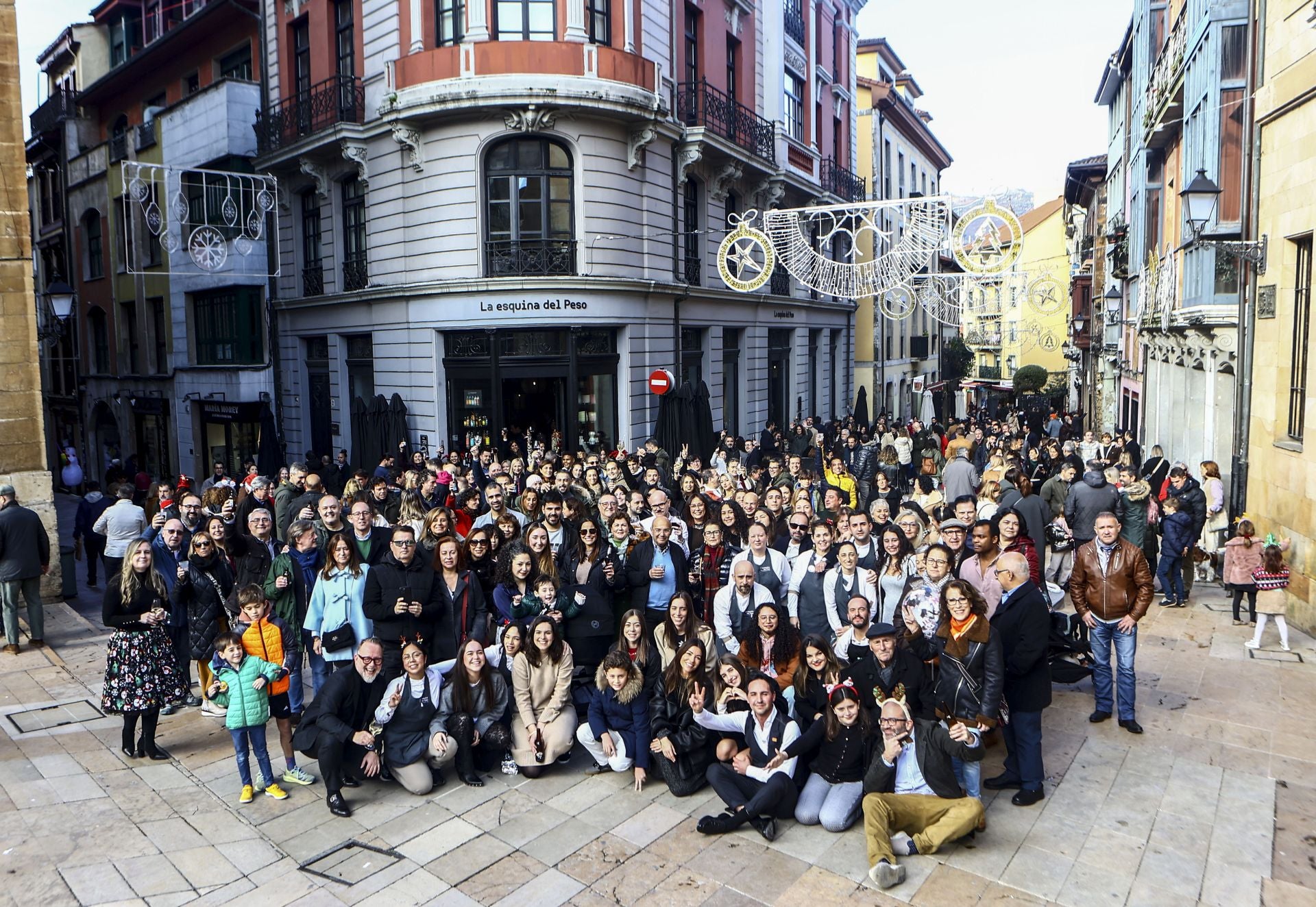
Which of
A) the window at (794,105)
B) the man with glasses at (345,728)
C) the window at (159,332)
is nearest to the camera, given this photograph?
the man with glasses at (345,728)

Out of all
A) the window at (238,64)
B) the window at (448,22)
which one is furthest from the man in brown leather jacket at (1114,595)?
the window at (238,64)

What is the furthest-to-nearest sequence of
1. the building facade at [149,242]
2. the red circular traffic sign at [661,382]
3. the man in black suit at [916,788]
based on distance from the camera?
the building facade at [149,242], the red circular traffic sign at [661,382], the man in black suit at [916,788]

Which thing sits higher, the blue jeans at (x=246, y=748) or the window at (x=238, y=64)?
the window at (x=238, y=64)

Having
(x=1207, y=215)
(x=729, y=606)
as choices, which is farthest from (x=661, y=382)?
(x=729, y=606)

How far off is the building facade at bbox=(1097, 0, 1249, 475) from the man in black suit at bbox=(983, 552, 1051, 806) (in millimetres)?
8801

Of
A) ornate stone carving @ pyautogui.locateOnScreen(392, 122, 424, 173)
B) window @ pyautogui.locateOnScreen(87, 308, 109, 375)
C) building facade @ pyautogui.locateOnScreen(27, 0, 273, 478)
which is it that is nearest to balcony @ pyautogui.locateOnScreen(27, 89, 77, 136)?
building facade @ pyautogui.locateOnScreen(27, 0, 273, 478)

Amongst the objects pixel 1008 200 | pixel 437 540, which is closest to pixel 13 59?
pixel 437 540

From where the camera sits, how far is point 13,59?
43.7ft

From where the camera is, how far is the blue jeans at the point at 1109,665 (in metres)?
8.16

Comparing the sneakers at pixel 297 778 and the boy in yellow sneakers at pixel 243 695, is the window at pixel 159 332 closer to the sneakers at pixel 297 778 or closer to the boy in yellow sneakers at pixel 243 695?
the sneakers at pixel 297 778

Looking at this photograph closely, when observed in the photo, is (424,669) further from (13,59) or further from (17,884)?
(13,59)

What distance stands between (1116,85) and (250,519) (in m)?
34.5

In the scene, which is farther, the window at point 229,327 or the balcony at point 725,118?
the window at point 229,327

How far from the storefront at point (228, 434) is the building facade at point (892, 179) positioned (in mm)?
20556
